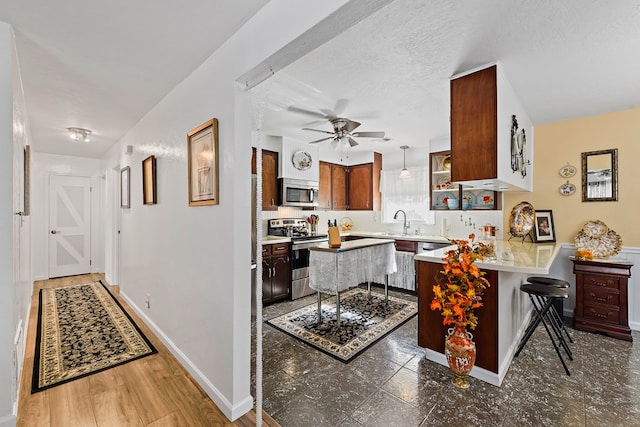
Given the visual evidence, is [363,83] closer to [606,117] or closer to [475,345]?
[475,345]

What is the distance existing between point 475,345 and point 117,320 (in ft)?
12.6

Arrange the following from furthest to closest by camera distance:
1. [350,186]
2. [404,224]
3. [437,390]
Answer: [350,186] → [404,224] → [437,390]

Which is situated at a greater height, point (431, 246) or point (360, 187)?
point (360, 187)

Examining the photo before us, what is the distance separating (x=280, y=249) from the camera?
406cm

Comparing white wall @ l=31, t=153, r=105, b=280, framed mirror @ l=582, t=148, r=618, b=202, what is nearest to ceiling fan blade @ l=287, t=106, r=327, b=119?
framed mirror @ l=582, t=148, r=618, b=202

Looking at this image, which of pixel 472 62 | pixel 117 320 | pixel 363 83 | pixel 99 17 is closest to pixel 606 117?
pixel 472 62

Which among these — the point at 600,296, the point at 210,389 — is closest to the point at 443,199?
the point at 600,296

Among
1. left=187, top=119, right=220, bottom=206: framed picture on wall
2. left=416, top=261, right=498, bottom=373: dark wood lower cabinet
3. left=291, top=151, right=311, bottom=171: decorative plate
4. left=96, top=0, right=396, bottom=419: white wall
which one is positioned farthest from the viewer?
left=291, top=151, right=311, bottom=171: decorative plate

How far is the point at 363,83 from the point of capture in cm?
251

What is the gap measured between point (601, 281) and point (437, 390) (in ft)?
8.07

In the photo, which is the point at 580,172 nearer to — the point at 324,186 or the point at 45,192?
the point at 324,186

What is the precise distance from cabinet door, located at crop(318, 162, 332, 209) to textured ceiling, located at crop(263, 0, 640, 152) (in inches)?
73.4

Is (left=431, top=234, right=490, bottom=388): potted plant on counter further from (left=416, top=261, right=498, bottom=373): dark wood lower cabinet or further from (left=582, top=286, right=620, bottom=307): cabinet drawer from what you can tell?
(left=582, top=286, right=620, bottom=307): cabinet drawer

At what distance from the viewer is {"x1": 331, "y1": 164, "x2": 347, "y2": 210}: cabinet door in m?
5.41
